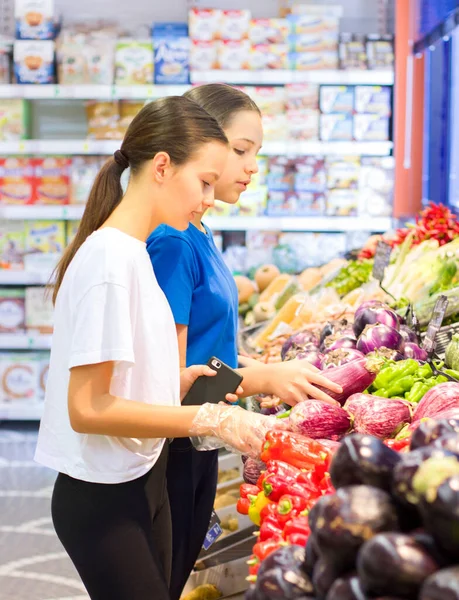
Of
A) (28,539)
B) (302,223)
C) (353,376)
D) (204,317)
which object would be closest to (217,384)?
(204,317)

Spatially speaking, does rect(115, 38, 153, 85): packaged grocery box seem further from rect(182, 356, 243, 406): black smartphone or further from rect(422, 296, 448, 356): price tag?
rect(182, 356, 243, 406): black smartphone

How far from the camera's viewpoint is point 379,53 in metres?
5.30

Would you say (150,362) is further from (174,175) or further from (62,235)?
(62,235)

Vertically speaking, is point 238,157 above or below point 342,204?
above

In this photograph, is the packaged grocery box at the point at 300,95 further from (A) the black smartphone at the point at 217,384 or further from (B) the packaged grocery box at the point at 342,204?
(A) the black smartphone at the point at 217,384

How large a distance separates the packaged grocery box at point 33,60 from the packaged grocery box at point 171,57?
68 cm

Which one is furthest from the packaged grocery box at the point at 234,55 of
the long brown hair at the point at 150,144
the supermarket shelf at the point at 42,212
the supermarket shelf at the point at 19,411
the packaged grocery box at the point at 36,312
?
the long brown hair at the point at 150,144

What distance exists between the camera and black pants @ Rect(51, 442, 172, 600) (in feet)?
4.99

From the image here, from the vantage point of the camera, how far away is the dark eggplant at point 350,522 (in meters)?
0.95

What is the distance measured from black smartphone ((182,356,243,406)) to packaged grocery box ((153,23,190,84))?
389 cm

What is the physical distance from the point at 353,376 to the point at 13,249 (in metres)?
4.12

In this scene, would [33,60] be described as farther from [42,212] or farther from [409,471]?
[409,471]

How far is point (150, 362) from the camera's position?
156 cm

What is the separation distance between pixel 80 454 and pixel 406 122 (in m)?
4.43
